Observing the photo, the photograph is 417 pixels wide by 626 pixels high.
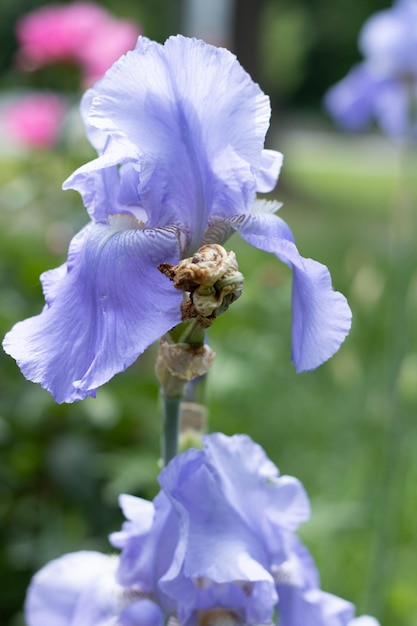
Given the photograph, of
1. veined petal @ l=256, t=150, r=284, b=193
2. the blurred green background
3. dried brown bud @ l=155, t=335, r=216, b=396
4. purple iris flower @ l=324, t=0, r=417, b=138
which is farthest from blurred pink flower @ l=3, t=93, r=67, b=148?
dried brown bud @ l=155, t=335, r=216, b=396

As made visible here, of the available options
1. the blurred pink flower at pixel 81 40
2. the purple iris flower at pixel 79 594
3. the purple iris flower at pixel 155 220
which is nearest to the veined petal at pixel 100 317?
the purple iris flower at pixel 155 220

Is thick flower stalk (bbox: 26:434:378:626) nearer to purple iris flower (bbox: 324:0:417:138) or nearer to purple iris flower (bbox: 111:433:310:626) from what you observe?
purple iris flower (bbox: 111:433:310:626)

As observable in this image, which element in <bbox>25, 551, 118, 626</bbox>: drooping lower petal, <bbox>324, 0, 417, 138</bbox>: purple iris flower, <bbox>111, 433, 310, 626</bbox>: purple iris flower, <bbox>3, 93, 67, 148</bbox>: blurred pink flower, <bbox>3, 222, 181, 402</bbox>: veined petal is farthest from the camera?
<bbox>3, 93, 67, 148</bbox>: blurred pink flower

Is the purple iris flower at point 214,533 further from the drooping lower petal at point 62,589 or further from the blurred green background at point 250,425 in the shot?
the blurred green background at point 250,425

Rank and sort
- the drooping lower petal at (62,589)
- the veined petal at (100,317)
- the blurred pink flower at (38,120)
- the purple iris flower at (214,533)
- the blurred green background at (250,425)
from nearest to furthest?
the veined petal at (100,317) < the purple iris flower at (214,533) < the drooping lower petal at (62,589) < the blurred green background at (250,425) < the blurred pink flower at (38,120)

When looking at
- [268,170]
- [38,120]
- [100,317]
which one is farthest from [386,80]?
[100,317]

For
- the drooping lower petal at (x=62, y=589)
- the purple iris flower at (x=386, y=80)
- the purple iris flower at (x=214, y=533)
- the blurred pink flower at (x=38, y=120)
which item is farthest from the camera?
the blurred pink flower at (x=38, y=120)
